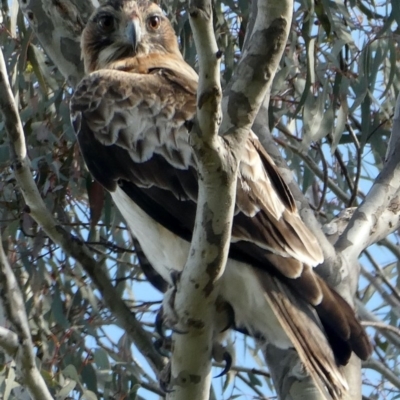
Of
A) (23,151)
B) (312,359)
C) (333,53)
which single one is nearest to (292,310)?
(312,359)

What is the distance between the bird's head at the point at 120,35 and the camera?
10.7ft

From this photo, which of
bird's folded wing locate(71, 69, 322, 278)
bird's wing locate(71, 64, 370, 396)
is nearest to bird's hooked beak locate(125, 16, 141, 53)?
bird's wing locate(71, 64, 370, 396)

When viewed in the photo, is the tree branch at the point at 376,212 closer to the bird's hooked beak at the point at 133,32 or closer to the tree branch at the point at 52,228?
the tree branch at the point at 52,228

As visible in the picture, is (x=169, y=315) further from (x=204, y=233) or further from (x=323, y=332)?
(x=323, y=332)

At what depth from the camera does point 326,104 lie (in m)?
3.51

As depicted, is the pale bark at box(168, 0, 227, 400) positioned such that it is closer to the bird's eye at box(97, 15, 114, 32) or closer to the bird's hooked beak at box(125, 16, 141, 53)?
the bird's hooked beak at box(125, 16, 141, 53)

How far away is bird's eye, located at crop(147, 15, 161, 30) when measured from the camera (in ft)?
11.2

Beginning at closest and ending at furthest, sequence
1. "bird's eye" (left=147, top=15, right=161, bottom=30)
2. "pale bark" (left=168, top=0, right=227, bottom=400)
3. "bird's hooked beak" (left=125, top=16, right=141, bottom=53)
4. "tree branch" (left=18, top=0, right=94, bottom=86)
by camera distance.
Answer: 1. "pale bark" (left=168, top=0, right=227, bottom=400)
2. "tree branch" (left=18, top=0, right=94, bottom=86)
3. "bird's hooked beak" (left=125, top=16, right=141, bottom=53)
4. "bird's eye" (left=147, top=15, right=161, bottom=30)

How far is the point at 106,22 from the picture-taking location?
3.33 metres

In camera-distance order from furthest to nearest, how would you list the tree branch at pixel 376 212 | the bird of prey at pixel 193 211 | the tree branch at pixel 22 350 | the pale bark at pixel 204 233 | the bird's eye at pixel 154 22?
the bird's eye at pixel 154 22 < the tree branch at pixel 376 212 < the bird of prey at pixel 193 211 < the tree branch at pixel 22 350 < the pale bark at pixel 204 233

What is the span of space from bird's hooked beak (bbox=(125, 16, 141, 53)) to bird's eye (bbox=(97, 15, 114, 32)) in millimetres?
69

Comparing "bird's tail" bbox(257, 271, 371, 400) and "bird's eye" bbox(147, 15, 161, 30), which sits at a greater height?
"bird's eye" bbox(147, 15, 161, 30)

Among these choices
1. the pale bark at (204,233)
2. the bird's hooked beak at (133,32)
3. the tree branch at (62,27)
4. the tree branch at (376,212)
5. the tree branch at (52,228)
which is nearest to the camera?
the pale bark at (204,233)

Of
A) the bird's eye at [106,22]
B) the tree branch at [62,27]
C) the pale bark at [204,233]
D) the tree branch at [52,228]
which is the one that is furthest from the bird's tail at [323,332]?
the bird's eye at [106,22]
